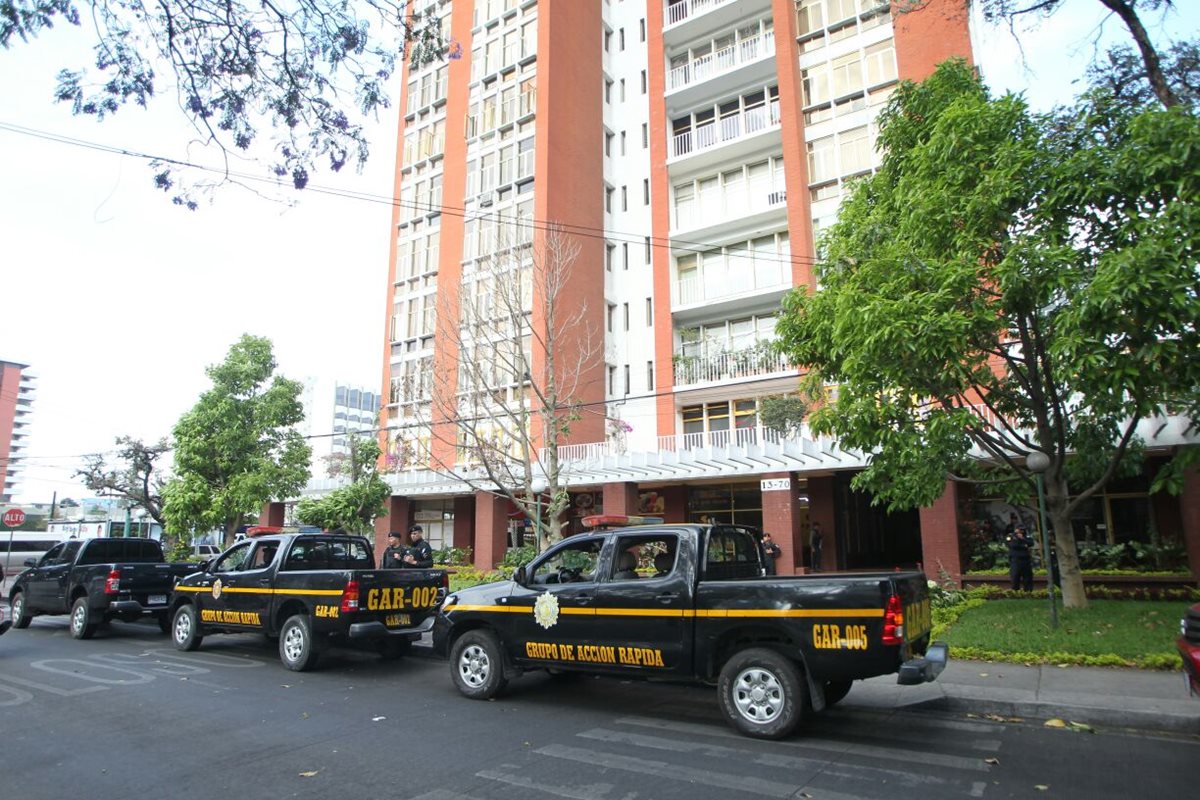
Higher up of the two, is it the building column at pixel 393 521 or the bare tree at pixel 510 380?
the bare tree at pixel 510 380

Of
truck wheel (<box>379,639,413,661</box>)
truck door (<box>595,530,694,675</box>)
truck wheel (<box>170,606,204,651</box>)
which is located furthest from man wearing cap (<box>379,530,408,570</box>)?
truck door (<box>595,530,694,675</box>)

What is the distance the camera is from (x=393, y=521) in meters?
28.9

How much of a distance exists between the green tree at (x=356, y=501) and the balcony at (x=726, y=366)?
11.0 meters

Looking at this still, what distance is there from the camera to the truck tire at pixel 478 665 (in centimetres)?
784

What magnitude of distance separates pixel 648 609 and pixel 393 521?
23.9m

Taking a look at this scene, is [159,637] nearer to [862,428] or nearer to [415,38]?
[415,38]

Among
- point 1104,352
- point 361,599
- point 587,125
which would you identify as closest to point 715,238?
point 587,125

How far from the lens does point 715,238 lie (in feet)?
88.5

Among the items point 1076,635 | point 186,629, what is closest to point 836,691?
point 1076,635

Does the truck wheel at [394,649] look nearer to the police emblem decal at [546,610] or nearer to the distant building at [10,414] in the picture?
A: the police emblem decal at [546,610]

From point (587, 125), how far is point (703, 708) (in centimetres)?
2740

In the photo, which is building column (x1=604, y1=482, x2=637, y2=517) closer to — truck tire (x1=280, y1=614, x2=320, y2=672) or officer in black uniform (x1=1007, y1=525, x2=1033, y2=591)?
officer in black uniform (x1=1007, y1=525, x2=1033, y2=591)

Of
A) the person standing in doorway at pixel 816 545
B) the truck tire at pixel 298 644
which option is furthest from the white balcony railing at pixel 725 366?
the truck tire at pixel 298 644

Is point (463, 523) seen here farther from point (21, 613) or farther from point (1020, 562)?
point (1020, 562)
